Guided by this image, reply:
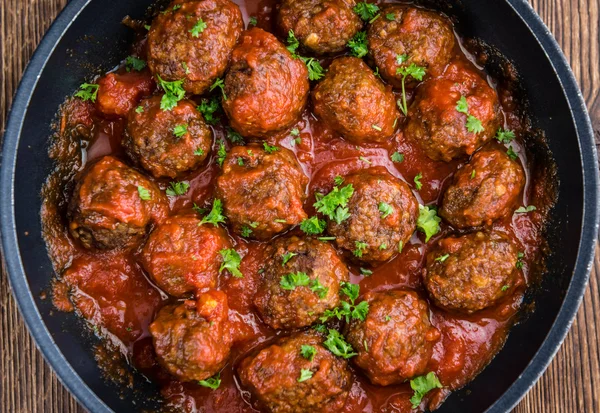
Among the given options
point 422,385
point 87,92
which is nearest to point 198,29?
point 87,92

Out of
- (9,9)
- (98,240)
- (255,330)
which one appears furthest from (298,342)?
(9,9)

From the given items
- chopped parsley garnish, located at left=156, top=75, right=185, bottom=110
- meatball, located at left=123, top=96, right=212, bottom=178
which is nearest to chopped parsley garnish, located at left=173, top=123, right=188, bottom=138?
meatball, located at left=123, top=96, right=212, bottom=178

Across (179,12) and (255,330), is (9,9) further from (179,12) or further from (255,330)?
(255,330)

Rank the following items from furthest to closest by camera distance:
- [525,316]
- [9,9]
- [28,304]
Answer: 1. [9,9]
2. [525,316]
3. [28,304]

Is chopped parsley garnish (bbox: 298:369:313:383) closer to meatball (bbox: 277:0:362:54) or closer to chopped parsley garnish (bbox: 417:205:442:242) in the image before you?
chopped parsley garnish (bbox: 417:205:442:242)

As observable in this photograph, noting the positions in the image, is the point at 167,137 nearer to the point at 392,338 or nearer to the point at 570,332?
the point at 392,338

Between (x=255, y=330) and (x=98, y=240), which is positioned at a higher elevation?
(x=98, y=240)

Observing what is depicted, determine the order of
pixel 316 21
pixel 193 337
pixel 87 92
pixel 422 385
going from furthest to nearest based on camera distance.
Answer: pixel 87 92, pixel 422 385, pixel 316 21, pixel 193 337
